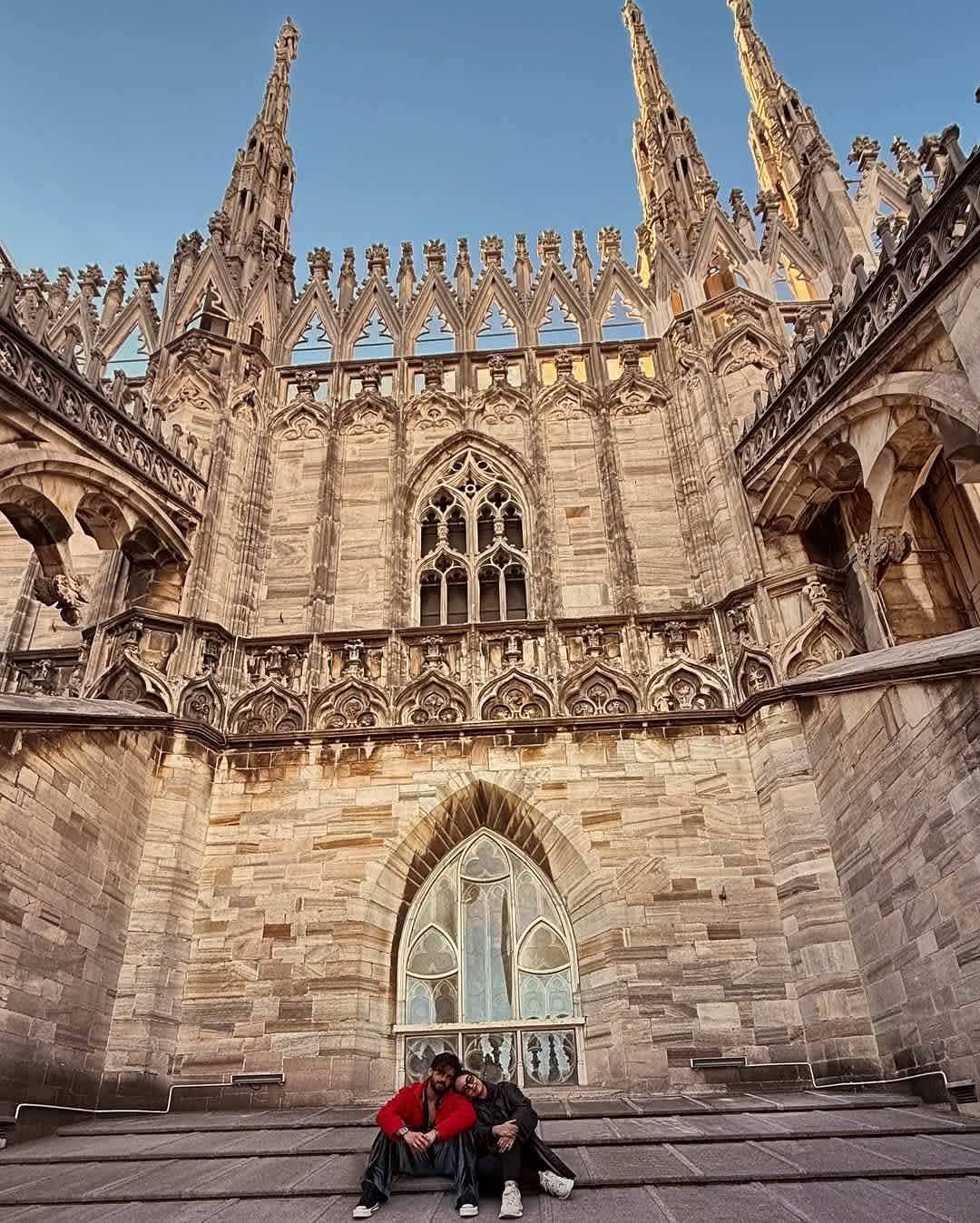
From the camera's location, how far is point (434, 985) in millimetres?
9344

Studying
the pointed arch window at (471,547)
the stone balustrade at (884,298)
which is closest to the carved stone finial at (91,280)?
the pointed arch window at (471,547)

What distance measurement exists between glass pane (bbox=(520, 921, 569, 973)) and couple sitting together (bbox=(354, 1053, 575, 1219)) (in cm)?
446

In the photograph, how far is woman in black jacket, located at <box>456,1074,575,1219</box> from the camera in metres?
4.28

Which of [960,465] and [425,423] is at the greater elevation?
[425,423]

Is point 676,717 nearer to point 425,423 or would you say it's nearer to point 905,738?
point 905,738

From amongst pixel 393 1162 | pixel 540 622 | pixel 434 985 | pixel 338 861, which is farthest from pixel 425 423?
pixel 393 1162

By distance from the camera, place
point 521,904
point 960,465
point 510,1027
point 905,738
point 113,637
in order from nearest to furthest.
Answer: point 905,738 < point 960,465 < point 510,1027 < point 521,904 < point 113,637

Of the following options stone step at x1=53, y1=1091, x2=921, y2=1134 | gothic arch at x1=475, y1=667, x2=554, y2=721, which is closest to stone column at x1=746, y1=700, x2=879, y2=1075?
stone step at x1=53, y1=1091, x2=921, y2=1134

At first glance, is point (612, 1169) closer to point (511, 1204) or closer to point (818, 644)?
point (511, 1204)

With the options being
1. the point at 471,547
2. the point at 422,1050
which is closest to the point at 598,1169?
the point at 422,1050

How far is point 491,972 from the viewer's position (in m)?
9.38

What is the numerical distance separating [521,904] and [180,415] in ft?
27.8

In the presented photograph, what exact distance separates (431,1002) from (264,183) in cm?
1520

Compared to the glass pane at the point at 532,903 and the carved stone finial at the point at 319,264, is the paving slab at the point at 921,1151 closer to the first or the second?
the glass pane at the point at 532,903
